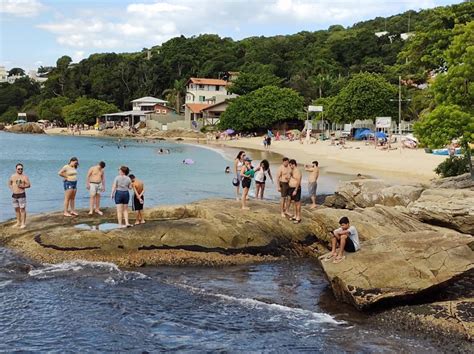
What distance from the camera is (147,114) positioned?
9594cm

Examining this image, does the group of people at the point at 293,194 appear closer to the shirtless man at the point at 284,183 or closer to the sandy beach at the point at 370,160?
the shirtless man at the point at 284,183

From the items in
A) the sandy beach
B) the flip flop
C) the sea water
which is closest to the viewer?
the sea water

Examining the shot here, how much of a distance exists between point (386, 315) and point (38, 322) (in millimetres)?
6347

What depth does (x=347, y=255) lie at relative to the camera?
1151 cm

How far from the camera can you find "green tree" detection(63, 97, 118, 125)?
10556cm

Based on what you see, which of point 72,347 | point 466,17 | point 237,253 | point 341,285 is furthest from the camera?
point 466,17

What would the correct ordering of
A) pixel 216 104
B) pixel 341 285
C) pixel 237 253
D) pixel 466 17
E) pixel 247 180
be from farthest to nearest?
pixel 216 104 < pixel 466 17 < pixel 247 180 < pixel 237 253 < pixel 341 285

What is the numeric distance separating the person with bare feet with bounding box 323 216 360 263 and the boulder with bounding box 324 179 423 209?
6.87 metres

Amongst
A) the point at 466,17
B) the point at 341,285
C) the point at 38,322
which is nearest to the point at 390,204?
the point at 341,285

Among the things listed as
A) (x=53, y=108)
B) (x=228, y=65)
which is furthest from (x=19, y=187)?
(x=53, y=108)

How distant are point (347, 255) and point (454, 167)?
1682 cm

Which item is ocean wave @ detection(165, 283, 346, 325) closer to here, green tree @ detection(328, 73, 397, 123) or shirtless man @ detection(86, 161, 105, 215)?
shirtless man @ detection(86, 161, 105, 215)

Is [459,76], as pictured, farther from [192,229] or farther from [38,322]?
[38,322]

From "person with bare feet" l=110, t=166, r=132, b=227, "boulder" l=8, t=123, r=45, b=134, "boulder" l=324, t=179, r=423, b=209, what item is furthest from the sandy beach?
"boulder" l=8, t=123, r=45, b=134
